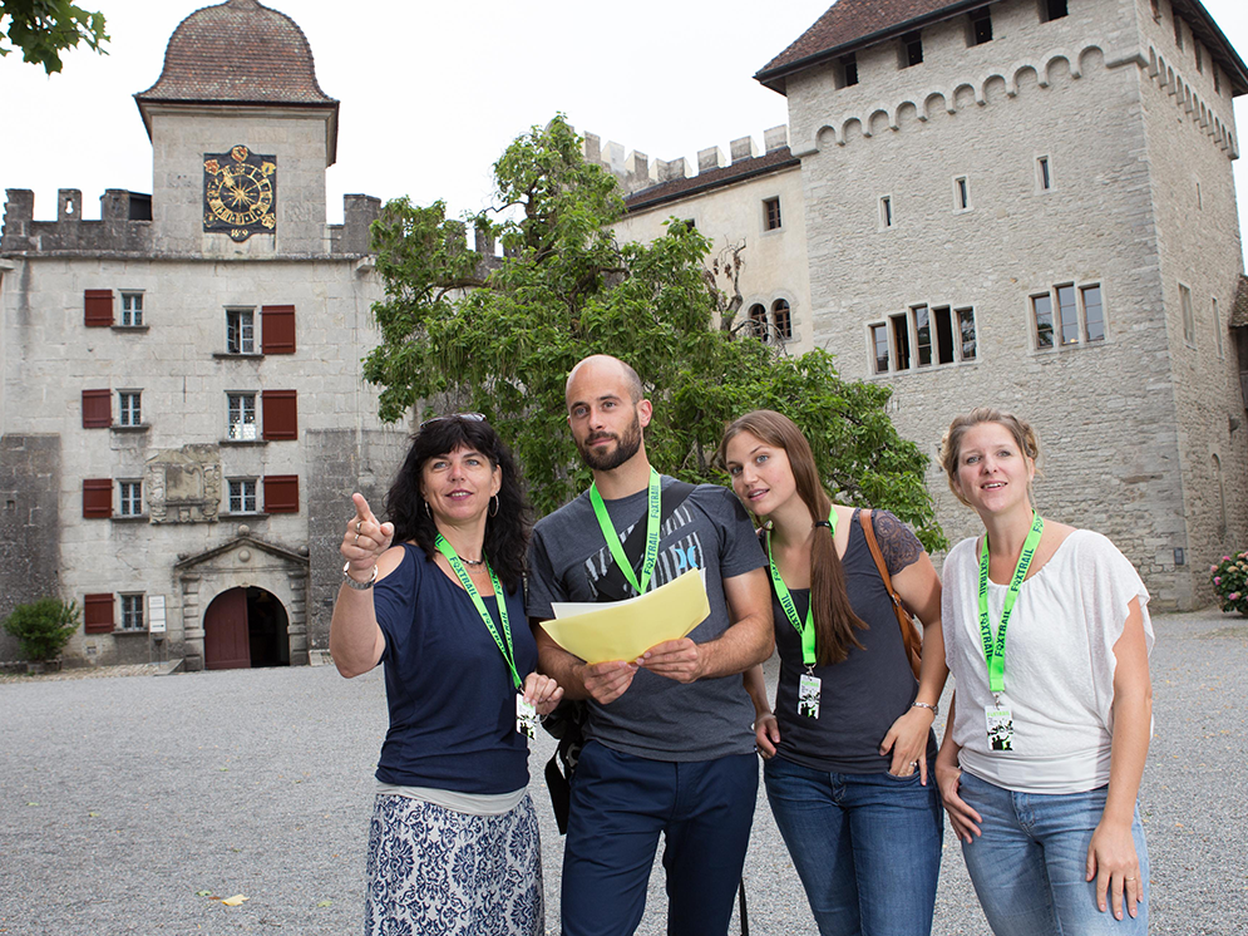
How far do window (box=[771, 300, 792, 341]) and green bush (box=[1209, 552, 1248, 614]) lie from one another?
476 inches

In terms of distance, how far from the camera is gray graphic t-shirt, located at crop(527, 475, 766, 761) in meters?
2.79

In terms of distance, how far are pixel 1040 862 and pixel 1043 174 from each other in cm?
2405

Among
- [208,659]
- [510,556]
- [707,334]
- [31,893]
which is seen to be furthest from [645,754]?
[208,659]

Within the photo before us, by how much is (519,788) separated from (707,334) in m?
11.6

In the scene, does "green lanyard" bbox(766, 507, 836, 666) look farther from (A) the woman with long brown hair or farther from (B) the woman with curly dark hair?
(B) the woman with curly dark hair

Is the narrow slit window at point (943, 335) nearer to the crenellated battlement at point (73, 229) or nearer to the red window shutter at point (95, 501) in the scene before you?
the crenellated battlement at point (73, 229)

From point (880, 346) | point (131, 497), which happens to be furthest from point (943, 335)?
point (131, 497)

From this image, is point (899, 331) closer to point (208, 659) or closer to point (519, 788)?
point (208, 659)

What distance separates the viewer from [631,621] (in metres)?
2.43

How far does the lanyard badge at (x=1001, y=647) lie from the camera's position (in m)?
2.51

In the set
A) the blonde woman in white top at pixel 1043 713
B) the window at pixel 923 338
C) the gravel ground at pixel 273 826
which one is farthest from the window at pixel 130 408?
the blonde woman in white top at pixel 1043 713

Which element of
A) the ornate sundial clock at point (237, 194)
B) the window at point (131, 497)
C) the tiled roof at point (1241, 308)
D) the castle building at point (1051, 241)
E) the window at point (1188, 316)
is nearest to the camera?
the castle building at point (1051, 241)

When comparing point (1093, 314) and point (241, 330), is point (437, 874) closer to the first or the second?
point (1093, 314)

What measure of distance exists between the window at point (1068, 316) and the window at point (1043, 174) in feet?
7.73
